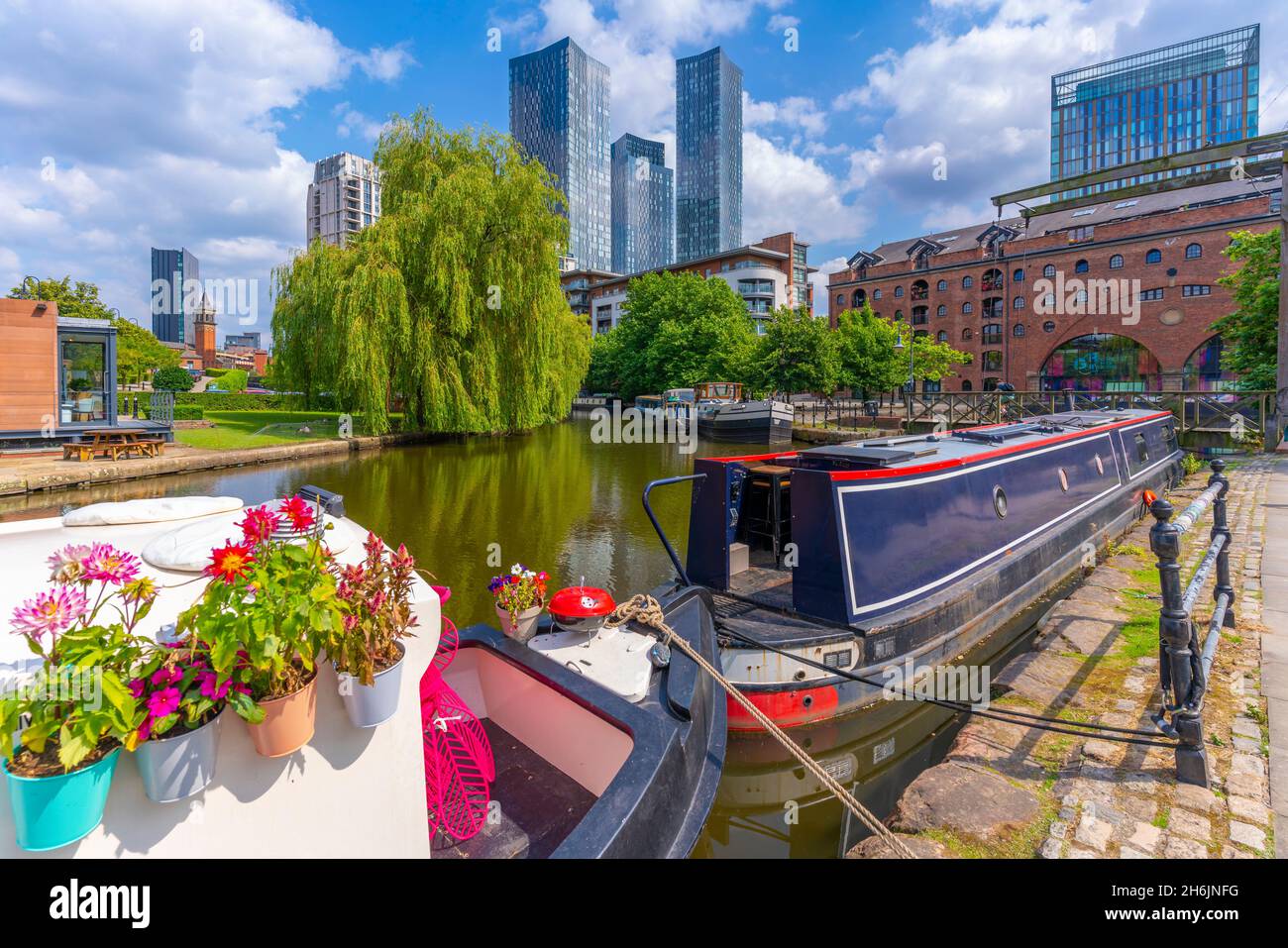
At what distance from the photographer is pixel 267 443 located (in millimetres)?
21688

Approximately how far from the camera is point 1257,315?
69.1 ft

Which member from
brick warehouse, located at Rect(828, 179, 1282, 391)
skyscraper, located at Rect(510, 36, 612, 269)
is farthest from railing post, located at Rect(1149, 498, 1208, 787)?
skyscraper, located at Rect(510, 36, 612, 269)

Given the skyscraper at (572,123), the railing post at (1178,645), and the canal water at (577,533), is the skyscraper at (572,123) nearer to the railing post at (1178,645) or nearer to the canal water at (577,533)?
the canal water at (577,533)

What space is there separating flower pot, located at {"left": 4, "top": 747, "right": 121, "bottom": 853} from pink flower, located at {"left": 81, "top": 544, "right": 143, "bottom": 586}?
1.50ft

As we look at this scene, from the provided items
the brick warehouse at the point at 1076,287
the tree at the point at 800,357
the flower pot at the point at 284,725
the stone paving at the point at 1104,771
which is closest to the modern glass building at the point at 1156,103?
the brick warehouse at the point at 1076,287

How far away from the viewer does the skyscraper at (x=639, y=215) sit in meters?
180

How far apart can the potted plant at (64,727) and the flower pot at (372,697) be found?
22.6 inches

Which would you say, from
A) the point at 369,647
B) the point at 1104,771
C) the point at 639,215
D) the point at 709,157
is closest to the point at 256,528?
the point at 369,647

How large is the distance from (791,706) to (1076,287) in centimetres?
5625

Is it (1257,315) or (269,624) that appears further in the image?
(1257,315)

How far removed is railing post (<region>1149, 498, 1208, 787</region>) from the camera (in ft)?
10.5

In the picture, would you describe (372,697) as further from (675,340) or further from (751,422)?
(675,340)

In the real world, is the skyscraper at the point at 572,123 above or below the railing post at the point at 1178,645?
above
